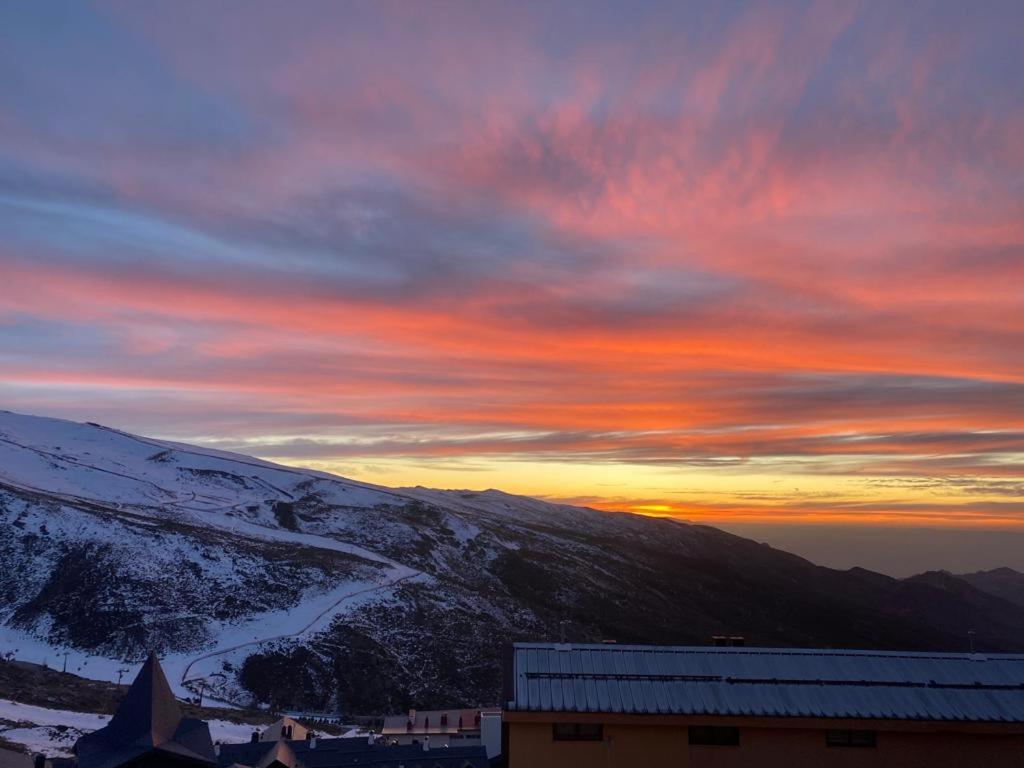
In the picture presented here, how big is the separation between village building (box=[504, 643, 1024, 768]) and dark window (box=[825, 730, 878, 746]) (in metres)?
0.03

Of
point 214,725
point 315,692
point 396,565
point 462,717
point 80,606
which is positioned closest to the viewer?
point 214,725

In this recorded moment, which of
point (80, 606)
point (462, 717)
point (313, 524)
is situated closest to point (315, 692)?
point (462, 717)

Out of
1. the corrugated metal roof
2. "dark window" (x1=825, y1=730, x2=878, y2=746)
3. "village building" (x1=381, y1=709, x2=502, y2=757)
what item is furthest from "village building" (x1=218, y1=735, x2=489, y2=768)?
"dark window" (x1=825, y1=730, x2=878, y2=746)

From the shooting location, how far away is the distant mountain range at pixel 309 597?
104188 mm

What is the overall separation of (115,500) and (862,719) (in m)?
169

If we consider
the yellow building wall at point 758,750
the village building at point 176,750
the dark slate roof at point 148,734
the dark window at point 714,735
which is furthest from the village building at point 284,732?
the dark window at point 714,735

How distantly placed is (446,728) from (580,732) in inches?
2402

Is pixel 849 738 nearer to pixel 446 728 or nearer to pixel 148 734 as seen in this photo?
pixel 148 734

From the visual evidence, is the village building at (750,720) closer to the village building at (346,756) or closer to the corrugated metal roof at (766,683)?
the corrugated metal roof at (766,683)

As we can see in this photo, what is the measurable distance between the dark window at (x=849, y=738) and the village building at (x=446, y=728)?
132 feet

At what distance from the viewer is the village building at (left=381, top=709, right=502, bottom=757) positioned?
61094 millimetres

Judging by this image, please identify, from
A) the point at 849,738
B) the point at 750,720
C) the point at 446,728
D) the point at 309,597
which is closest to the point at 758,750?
the point at 750,720

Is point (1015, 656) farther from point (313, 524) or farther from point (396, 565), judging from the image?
point (313, 524)

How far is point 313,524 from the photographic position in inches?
7042
